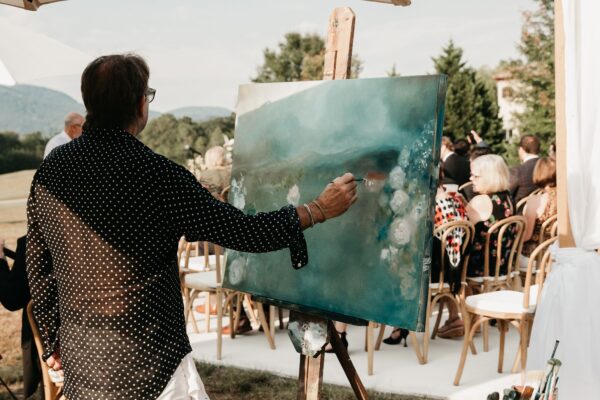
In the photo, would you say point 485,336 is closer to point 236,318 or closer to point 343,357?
point 236,318

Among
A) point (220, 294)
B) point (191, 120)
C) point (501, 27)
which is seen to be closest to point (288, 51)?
point (501, 27)

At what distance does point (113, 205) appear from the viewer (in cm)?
156

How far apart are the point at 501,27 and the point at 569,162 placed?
146 ft

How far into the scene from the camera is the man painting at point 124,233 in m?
1.57

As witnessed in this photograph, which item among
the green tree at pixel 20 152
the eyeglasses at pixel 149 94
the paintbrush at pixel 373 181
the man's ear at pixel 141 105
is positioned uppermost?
the green tree at pixel 20 152

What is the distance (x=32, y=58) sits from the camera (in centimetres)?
442

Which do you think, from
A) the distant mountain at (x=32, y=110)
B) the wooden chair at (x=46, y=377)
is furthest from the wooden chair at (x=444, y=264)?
the distant mountain at (x=32, y=110)

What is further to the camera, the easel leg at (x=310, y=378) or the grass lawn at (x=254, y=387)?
the grass lawn at (x=254, y=387)

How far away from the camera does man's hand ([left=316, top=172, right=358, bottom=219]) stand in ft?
5.76

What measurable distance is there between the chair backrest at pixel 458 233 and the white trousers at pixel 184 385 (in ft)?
8.21

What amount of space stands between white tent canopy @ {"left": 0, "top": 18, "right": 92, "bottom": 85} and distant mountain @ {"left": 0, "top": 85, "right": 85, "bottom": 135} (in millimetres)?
17466

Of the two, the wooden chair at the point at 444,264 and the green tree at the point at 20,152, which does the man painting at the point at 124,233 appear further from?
the green tree at the point at 20,152

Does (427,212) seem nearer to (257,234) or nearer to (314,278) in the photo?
(314,278)

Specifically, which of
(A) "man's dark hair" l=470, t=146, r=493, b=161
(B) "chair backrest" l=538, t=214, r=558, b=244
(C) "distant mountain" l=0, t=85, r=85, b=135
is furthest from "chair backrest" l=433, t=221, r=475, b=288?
(C) "distant mountain" l=0, t=85, r=85, b=135
